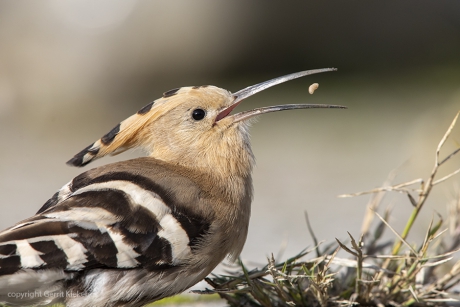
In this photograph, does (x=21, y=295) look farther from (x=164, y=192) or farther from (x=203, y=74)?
(x=203, y=74)

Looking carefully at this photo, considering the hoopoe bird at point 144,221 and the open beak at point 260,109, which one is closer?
the hoopoe bird at point 144,221

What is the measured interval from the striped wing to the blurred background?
110 inches

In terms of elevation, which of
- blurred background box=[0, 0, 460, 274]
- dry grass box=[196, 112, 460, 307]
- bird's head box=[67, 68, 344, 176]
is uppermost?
blurred background box=[0, 0, 460, 274]

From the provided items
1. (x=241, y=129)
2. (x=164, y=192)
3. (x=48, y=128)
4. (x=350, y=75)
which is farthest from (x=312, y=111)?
(x=164, y=192)

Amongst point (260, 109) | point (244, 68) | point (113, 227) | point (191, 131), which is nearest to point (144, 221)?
point (113, 227)

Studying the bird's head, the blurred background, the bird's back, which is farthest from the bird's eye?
the blurred background

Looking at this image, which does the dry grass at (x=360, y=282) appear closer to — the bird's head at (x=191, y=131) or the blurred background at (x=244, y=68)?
the bird's head at (x=191, y=131)

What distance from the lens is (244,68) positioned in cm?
638

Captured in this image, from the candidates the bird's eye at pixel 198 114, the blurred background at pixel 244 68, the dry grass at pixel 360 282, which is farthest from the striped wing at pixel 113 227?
the blurred background at pixel 244 68

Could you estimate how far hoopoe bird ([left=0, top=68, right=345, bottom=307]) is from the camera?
1743 mm

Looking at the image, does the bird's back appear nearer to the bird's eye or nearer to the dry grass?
the dry grass

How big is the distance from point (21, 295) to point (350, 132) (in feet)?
13.6

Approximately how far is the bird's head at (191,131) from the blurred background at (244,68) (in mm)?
2413

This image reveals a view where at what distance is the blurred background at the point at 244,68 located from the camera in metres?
5.34
